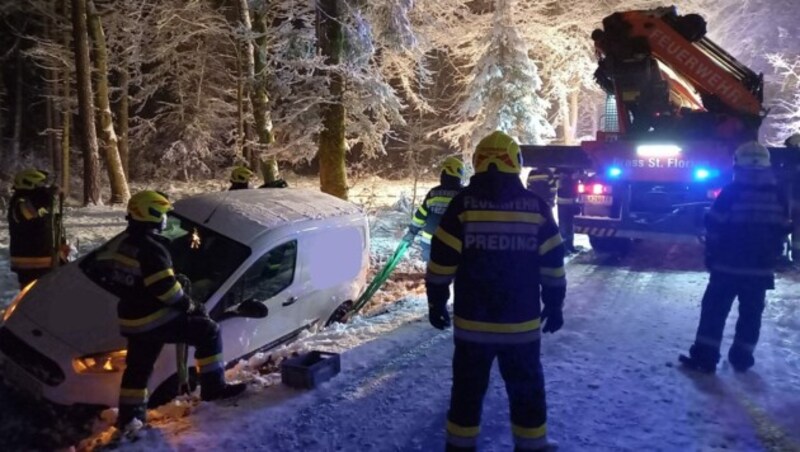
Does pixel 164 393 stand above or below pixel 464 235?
below

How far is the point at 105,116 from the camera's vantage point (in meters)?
17.0

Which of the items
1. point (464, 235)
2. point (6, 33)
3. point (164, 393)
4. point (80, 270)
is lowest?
point (164, 393)

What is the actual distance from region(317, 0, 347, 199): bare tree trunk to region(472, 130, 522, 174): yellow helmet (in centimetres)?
914

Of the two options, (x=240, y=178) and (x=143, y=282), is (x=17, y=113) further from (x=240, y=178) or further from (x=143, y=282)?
(x=143, y=282)

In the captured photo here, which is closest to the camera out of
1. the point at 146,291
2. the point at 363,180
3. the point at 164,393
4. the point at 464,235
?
the point at 464,235

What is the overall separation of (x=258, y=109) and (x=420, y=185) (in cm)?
1147

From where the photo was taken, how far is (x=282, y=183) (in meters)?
9.48

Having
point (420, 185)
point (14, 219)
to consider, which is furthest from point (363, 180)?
point (14, 219)

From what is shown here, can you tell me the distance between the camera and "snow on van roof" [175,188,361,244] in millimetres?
5895

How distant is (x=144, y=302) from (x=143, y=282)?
15cm

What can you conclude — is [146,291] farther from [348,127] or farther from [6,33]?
[6,33]

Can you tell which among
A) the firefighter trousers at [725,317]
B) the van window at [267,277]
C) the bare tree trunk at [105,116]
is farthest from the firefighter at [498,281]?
the bare tree trunk at [105,116]

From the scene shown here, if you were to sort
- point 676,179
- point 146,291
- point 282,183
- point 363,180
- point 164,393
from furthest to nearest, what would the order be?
point 363,180 < point 282,183 < point 676,179 < point 164,393 < point 146,291

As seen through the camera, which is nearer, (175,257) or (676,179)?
(175,257)
